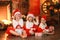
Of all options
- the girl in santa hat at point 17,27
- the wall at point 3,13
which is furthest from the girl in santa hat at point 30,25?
the wall at point 3,13

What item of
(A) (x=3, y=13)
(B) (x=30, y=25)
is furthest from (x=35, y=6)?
(B) (x=30, y=25)

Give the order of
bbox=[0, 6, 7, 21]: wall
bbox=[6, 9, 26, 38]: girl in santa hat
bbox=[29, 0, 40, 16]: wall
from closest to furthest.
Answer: bbox=[6, 9, 26, 38]: girl in santa hat, bbox=[0, 6, 7, 21]: wall, bbox=[29, 0, 40, 16]: wall

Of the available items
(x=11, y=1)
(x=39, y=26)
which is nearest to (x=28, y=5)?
(x=11, y=1)

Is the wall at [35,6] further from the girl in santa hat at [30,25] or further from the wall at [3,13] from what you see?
the girl in santa hat at [30,25]

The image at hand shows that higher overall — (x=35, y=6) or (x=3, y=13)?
(x=35, y=6)

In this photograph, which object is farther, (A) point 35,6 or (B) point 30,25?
(A) point 35,6

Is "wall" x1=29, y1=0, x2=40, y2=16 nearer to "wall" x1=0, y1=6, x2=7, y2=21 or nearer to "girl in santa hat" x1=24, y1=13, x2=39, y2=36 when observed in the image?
"wall" x1=0, y1=6, x2=7, y2=21

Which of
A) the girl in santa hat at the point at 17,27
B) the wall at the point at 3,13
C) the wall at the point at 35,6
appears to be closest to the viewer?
the girl in santa hat at the point at 17,27

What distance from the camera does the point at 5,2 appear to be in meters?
5.02

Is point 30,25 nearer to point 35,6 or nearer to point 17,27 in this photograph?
point 17,27

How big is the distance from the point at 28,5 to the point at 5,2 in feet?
2.14

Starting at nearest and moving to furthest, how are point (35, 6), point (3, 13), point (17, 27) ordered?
point (17, 27), point (3, 13), point (35, 6)

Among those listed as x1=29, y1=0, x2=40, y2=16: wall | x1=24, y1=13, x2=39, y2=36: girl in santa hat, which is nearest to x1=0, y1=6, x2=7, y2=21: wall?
x1=29, y1=0, x2=40, y2=16: wall

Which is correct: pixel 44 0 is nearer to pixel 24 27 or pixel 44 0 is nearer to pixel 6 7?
pixel 6 7
